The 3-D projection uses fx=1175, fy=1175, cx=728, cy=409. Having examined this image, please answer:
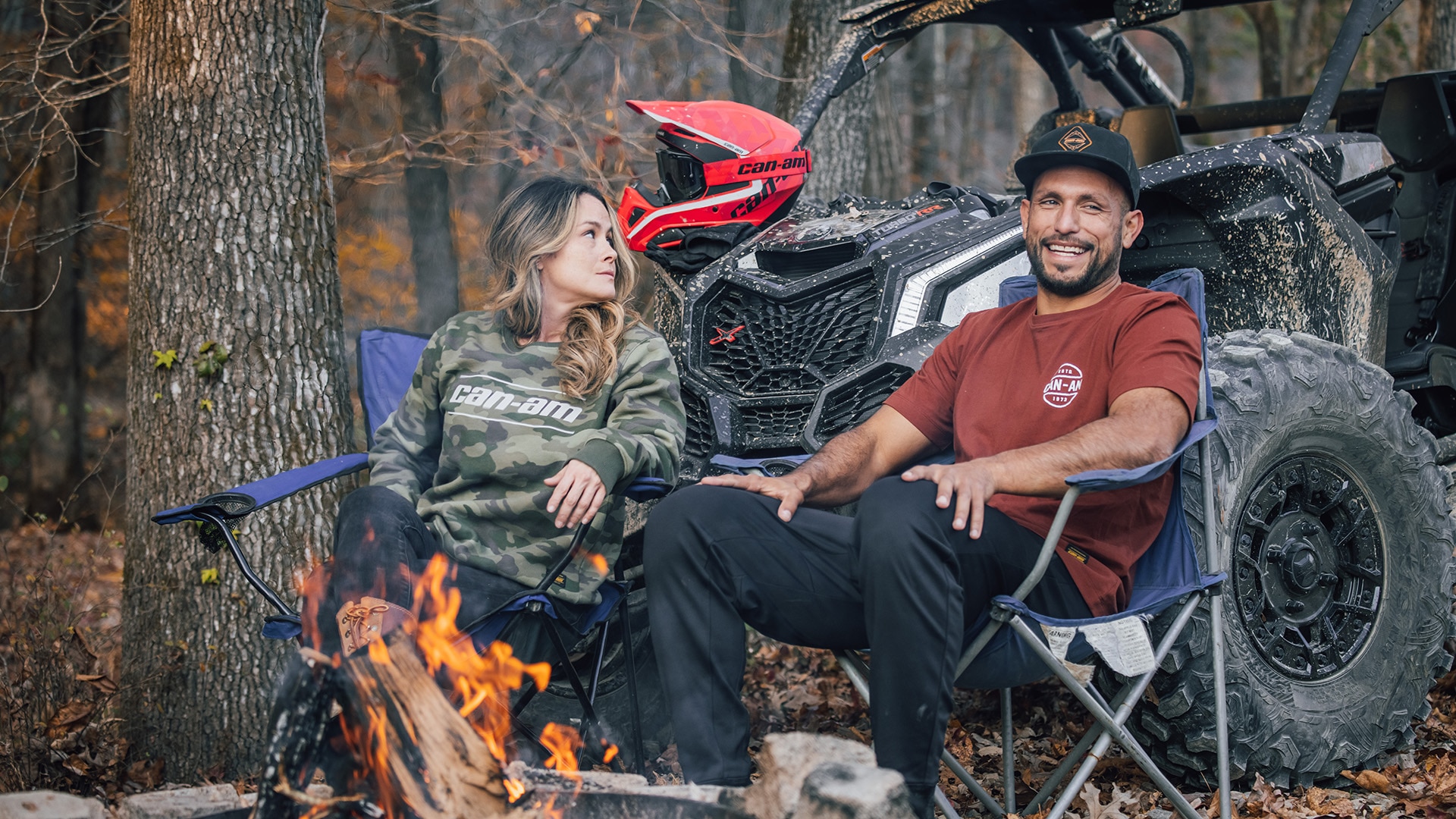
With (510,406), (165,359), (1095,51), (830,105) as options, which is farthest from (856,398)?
(830,105)

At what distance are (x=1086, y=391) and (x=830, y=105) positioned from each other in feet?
12.5

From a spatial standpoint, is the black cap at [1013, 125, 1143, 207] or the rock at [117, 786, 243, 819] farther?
the black cap at [1013, 125, 1143, 207]

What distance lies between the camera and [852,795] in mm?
1743

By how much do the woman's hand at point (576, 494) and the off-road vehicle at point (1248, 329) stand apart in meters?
0.52

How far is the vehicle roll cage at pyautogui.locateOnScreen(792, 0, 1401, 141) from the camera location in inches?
153

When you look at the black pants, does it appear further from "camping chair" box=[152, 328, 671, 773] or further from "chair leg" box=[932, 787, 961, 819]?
"camping chair" box=[152, 328, 671, 773]

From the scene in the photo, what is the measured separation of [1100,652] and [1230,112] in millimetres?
3839

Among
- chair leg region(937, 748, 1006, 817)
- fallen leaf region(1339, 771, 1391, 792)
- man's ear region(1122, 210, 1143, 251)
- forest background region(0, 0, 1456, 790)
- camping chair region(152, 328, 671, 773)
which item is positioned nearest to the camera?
chair leg region(937, 748, 1006, 817)

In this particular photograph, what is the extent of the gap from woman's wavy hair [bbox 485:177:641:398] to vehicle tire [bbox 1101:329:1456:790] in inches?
58.7

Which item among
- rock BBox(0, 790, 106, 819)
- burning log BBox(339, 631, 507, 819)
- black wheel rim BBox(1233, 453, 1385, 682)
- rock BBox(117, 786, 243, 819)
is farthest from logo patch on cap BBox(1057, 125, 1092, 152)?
rock BBox(0, 790, 106, 819)

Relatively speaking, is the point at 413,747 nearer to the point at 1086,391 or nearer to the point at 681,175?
the point at 1086,391

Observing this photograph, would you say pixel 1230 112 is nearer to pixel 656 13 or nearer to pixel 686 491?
pixel 686 491

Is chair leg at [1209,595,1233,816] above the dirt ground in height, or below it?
above

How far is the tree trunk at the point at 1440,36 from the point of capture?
24.7 ft
